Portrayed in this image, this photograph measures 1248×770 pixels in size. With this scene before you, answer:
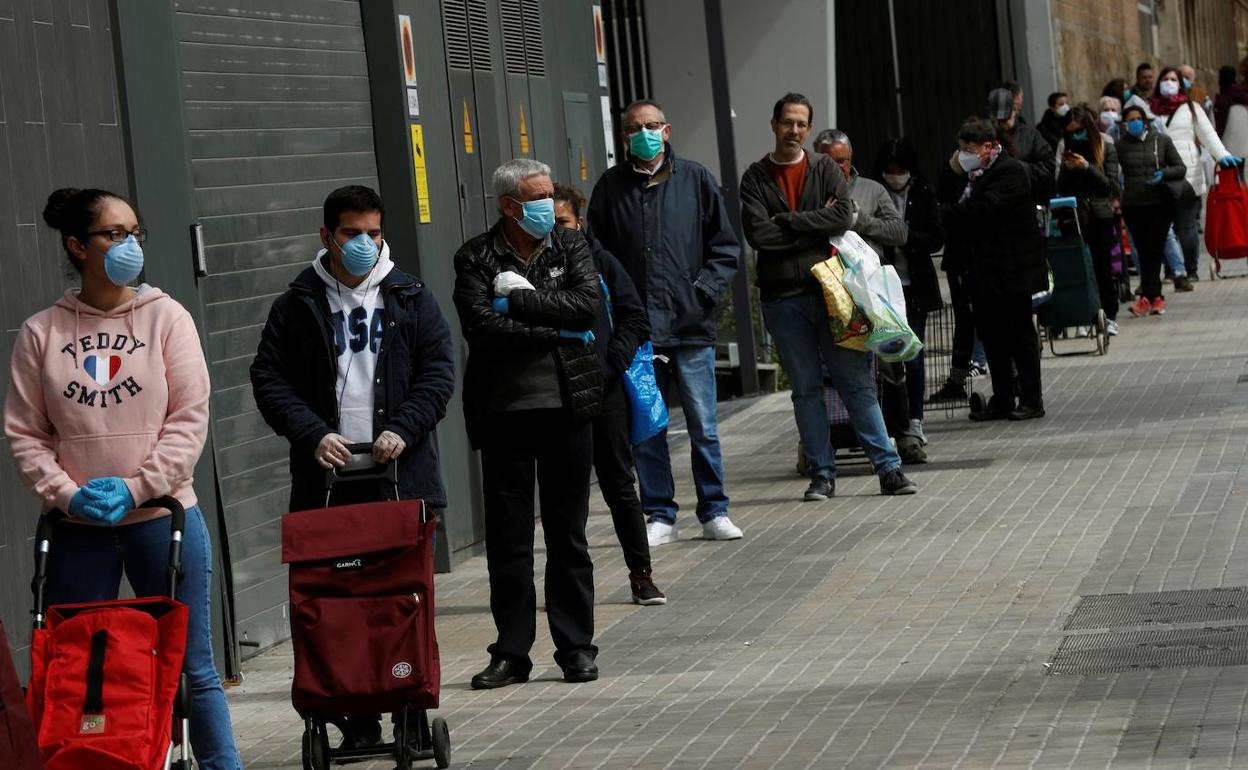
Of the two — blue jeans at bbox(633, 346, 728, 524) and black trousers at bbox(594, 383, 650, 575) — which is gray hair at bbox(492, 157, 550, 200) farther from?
blue jeans at bbox(633, 346, 728, 524)

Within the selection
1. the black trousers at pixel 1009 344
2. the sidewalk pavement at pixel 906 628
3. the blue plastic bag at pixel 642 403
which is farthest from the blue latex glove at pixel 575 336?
the black trousers at pixel 1009 344

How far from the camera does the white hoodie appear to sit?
7566 mm

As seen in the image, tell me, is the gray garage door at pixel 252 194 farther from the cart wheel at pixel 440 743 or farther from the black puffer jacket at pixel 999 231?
the black puffer jacket at pixel 999 231

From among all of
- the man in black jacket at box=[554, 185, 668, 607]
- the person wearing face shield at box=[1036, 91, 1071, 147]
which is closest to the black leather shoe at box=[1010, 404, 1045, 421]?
the man in black jacket at box=[554, 185, 668, 607]

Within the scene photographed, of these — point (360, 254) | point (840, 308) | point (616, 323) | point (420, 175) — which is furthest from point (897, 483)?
point (360, 254)

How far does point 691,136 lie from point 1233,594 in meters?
12.1

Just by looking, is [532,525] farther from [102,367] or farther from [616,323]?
[102,367]

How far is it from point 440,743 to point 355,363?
129cm

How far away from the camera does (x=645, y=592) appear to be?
10008 millimetres

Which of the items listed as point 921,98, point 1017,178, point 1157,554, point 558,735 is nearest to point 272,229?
point 558,735

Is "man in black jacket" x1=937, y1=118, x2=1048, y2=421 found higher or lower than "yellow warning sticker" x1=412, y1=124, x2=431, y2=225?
lower

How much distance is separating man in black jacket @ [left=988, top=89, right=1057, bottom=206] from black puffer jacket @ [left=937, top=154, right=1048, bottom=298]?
0.88 m

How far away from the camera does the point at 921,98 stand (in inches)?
1170

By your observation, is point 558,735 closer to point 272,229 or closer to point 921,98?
point 272,229
